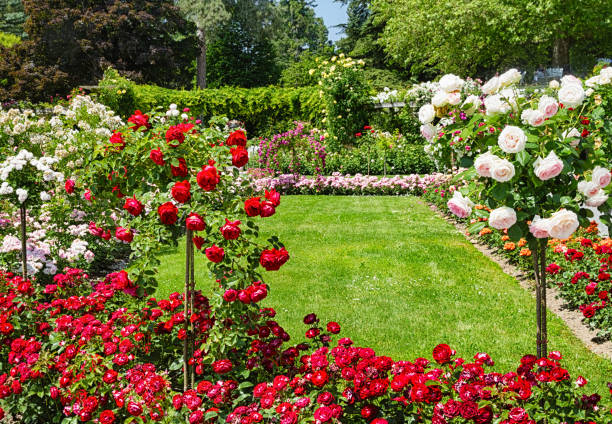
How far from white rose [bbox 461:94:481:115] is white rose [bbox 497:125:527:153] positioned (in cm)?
42

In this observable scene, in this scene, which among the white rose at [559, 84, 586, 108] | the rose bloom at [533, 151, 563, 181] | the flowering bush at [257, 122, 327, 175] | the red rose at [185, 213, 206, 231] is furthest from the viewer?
the flowering bush at [257, 122, 327, 175]

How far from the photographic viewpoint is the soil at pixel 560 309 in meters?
3.42

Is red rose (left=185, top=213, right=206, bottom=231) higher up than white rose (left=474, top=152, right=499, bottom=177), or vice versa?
white rose (left=474, top=152, right=499, bottom=177)

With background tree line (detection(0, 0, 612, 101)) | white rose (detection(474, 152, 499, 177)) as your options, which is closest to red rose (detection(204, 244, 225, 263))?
white rose (detection(474, 152, 499, 177))

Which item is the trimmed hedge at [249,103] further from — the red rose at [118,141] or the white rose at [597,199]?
the white rose at [597,199]

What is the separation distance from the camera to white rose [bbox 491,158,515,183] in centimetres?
175

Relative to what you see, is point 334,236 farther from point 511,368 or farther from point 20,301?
point 20,301

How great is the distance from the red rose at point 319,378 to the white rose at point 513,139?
3.56 feet

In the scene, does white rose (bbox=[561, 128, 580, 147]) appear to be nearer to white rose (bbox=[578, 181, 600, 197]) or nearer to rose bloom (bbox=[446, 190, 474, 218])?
white rose (bbox=[578, 181, 600, 197])

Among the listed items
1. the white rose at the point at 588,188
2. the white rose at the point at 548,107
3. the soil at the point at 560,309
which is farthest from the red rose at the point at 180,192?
the soil at the point at 560,309

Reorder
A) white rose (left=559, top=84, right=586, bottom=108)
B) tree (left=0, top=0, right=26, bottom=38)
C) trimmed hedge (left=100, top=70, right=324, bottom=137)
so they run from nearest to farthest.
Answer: white rose (left=559, top=84, right=586, bottom=108)
trimmed hedge (left=100, top=70, right=324, bottom=137)
tree (left=0, top=0, right=26, bottom=38)

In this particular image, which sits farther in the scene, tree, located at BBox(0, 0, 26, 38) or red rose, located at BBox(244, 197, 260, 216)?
tree, located at BBox(0, 0, 26, 38)

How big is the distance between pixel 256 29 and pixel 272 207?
2716 centimetres

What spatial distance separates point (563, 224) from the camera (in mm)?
1767
